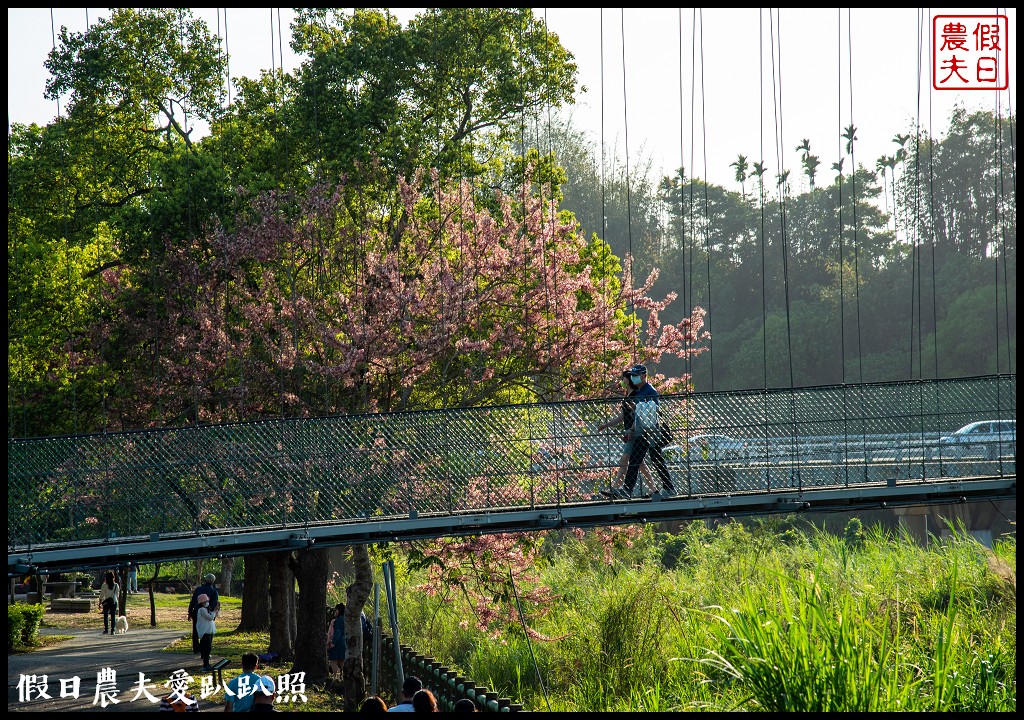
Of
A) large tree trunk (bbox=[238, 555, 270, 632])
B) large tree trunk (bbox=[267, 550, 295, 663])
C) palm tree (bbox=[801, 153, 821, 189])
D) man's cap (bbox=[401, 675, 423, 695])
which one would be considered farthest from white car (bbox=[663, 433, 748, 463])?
palm tree (bbox=[801, 153, 821, 189])

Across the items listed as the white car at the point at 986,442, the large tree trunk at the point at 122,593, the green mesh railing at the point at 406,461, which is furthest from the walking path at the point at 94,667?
the white car at the point at 986,442

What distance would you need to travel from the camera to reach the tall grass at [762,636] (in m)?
8.34

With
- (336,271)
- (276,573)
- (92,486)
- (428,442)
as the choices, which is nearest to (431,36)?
(336,271)

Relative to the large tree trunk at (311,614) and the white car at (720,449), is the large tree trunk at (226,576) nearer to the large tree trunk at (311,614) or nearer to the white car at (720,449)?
the large tree trunk at (311,614)

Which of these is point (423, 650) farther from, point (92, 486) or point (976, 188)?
point (976, 188)

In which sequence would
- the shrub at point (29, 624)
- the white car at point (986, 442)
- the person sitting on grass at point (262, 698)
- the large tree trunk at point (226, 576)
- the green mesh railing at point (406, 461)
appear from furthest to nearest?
the large tree trunk at point (226, 576) → the shrub at point (29, 624) → the white car at point (986, 442) → the green mesh railing at point (406, 461) → the person sitting on grass at point (262, 698)

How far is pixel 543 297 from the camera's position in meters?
16.4

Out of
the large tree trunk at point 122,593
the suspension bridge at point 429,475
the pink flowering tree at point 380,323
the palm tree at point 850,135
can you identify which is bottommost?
the large tree trunk at point 122,593

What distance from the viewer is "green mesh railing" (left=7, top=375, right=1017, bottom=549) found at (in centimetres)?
1104

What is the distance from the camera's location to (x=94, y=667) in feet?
55.8

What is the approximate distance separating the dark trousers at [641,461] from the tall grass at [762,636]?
1347mm

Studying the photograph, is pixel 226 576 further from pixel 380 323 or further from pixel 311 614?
pixel 380 323

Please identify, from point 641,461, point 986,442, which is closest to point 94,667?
point 641,461

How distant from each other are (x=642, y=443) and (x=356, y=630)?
6.13 m
